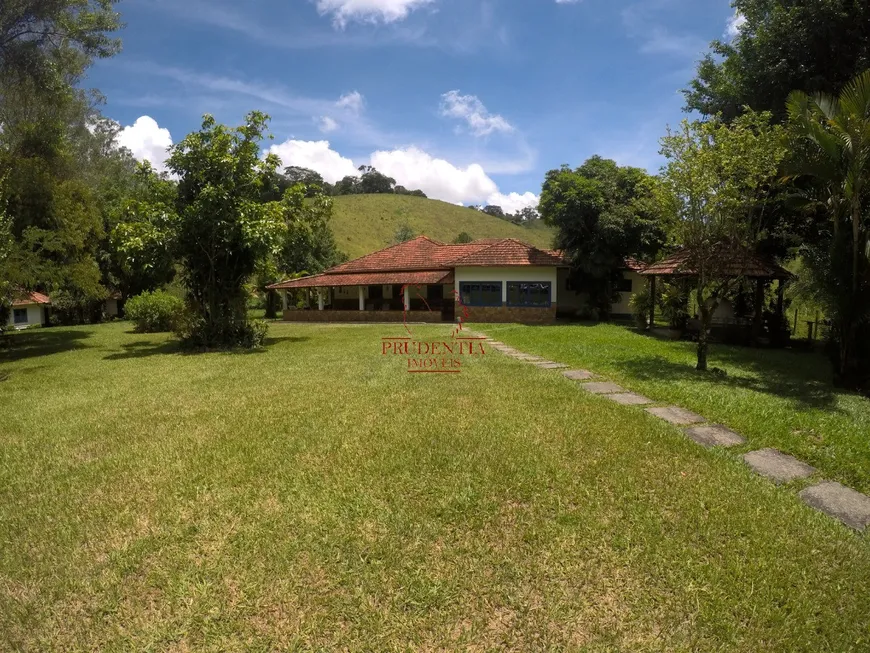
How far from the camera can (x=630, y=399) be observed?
7195mm

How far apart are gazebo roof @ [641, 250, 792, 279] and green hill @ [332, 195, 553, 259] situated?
171ft

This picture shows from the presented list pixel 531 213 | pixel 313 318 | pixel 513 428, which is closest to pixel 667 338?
pixel 513 428

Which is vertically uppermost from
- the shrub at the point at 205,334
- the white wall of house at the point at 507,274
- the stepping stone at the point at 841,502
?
the white wall of house at the point at 507,274

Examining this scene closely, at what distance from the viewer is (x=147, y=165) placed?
1422cm

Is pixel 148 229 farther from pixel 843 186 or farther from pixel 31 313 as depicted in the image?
pixel 31 313

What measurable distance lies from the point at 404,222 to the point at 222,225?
61839 mm

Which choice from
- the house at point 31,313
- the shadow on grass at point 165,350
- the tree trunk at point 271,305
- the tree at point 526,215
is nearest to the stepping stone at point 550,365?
the shadow on grass at point 165,350

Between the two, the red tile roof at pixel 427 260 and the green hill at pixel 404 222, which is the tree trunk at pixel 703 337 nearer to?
the red tile roof at pixel 427 260

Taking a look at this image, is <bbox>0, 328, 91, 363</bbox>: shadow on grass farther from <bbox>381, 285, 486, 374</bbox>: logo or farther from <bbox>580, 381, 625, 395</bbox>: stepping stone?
<bbox>580, 381, 625, 395</bbox>: stepping stone

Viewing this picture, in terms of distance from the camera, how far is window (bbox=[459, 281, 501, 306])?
2497cm

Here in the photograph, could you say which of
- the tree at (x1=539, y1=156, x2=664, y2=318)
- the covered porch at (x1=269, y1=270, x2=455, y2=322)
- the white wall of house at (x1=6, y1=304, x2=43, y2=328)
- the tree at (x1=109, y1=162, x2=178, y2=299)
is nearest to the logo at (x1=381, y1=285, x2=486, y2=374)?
the tree at (x1=109, y1=162, x2=178, y2=299)

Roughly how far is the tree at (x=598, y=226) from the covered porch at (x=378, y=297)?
283 inches

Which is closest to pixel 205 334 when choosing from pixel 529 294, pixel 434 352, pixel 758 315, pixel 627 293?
pixel 434 352

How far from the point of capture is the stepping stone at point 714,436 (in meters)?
5.25
